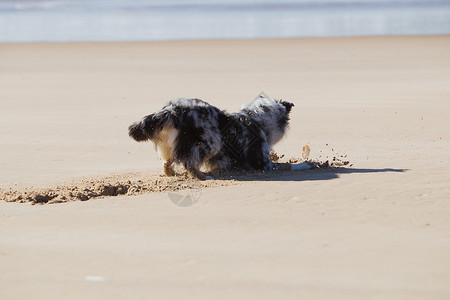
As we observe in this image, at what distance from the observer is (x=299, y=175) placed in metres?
8.41

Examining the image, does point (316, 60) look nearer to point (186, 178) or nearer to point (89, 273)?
point (186, 178)

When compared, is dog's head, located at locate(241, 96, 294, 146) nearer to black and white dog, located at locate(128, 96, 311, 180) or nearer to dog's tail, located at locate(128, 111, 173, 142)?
black and white dog, located at locate(128, 96, 311, 180)

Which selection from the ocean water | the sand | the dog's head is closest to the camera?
the sand

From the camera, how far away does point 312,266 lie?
5.31m

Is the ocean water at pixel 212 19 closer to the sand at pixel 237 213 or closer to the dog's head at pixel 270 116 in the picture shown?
the sand at pixel 237 213

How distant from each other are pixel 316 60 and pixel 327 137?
1421cm

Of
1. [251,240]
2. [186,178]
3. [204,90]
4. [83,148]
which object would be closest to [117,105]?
[204,90]

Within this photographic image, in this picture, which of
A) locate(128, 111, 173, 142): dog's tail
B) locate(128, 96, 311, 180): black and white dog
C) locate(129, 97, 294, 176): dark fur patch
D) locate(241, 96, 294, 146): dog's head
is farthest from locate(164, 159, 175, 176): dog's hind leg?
locate(241, 96, 294, 146): dog's head

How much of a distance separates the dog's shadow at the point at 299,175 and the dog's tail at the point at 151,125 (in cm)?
85

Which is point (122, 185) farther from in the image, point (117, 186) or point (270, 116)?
point (270, 116)

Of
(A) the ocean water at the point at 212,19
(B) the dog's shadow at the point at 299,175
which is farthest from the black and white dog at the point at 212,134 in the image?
(A) the ocean water at the point at 212,19

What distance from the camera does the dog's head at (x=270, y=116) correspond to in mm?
8742

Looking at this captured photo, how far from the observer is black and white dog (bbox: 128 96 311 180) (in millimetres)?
8094

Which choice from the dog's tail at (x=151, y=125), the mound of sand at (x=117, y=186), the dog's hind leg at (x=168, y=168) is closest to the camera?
the mound of sand at (x=117, y=186)
